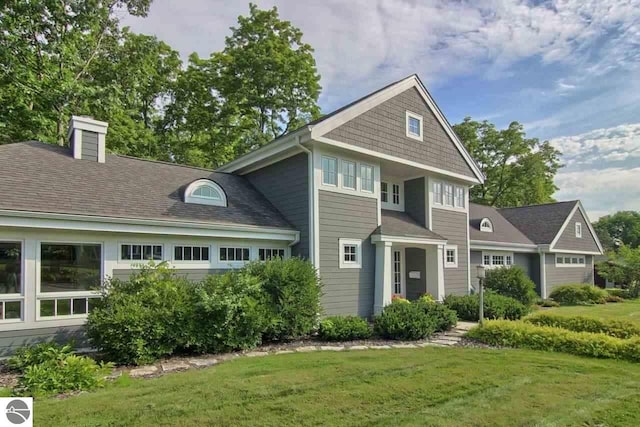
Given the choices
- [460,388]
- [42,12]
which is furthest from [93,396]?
[42,12]

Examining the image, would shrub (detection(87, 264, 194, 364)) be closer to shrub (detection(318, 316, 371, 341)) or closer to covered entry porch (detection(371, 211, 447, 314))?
shrub (detection(318, 316, 371, 341))

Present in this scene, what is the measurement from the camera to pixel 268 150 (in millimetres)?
12078

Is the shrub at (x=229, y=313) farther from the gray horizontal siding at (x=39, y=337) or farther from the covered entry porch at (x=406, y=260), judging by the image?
the covered entry porch at (x=406, y=260)

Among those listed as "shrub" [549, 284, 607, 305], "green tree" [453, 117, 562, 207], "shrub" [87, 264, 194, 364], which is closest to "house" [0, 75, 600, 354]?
"shrub" [87, 264, 194, 364]

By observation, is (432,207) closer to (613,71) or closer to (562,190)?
(613,71)

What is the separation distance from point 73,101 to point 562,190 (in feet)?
135

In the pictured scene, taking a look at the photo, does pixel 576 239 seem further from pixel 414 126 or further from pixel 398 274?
pixel 414 126

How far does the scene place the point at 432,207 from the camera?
576 inches

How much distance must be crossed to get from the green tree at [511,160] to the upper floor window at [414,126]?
22701 mm

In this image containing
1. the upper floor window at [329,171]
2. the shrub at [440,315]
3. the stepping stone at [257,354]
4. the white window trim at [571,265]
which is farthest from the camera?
the white window trim at [571,265]

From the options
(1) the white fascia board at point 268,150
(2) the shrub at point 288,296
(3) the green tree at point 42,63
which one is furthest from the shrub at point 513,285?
(3) the green tree at point 42,63

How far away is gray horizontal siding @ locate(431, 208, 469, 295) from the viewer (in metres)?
14.7

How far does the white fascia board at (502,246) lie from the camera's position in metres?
17.3

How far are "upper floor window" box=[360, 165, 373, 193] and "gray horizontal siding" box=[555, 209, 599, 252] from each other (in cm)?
1395
